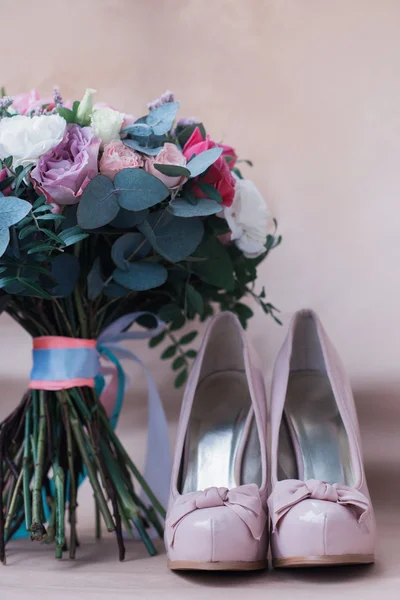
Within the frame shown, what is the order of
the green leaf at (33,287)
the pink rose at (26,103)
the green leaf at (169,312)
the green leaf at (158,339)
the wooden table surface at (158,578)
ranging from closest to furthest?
the wooden table surface at (158,578) < the green leaf at (33,287) < the pink rose at (26,103) < the green leaf at (169,312) < the green leaf at (158,339)

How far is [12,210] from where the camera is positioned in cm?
72

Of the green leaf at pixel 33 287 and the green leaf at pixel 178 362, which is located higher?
the green leaf at pixel 33 287

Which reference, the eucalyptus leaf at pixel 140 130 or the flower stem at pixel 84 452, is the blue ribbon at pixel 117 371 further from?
the eucalyptus leaf at pixel 140 130

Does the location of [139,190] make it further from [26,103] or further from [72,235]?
[26,103]

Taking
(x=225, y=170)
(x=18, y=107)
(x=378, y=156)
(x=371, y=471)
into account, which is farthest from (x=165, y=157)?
(x=371, y=471)

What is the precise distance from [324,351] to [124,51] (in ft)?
2.65

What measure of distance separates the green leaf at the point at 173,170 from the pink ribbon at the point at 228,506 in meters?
0.37

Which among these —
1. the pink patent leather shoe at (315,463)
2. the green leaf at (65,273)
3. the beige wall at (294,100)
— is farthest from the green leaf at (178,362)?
the green leaf at (65,273)

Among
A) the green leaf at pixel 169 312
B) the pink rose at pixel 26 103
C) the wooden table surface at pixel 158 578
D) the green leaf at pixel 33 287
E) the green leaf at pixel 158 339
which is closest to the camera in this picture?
the wooden table surface at pixel 158 578

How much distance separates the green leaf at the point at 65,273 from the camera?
80 cm

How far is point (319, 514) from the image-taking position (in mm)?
656

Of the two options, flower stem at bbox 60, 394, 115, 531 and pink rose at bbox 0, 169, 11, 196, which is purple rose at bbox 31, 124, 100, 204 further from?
flower stem at bbox 60, 394, 115, 531

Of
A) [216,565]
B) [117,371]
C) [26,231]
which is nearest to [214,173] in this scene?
[26,231]

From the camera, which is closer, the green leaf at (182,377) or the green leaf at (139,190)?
the green leaf at (139,190)
